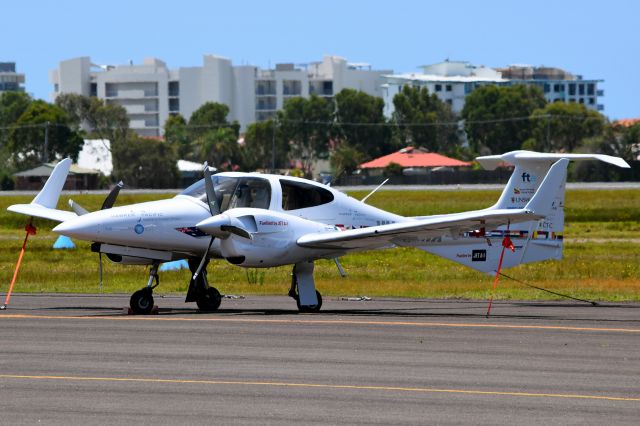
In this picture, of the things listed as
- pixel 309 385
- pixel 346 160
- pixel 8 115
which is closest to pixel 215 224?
pixel 309 385

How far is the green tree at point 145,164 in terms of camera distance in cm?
13700

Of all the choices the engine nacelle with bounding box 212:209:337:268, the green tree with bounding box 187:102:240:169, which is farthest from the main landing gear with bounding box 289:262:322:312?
the green tree with bounding box 187:102:240:169

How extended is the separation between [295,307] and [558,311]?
529cm

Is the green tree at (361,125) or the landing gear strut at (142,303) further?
the green tree at (361,125)

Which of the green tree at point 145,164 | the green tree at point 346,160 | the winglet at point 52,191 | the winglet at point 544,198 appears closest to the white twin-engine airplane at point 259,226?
the winglet at point 544,198

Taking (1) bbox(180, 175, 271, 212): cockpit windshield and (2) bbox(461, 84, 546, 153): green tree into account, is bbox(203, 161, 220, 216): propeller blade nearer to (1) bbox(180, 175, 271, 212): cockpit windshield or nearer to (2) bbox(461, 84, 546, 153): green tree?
(1) bbox(180, 175, 271, 212): cockpit windshield

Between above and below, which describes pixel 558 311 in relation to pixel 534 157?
below

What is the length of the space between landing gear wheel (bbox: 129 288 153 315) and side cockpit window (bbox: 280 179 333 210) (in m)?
3.16

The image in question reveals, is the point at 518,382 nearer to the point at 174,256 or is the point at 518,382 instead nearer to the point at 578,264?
the point at 174,256

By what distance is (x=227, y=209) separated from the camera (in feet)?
79.3

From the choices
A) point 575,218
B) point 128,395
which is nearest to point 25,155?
point 575,218

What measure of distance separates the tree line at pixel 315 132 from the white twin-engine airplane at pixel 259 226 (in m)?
112

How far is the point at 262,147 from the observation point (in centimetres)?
16188

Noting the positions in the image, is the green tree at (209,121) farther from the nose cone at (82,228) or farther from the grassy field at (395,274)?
the nose cone at (82,228)
